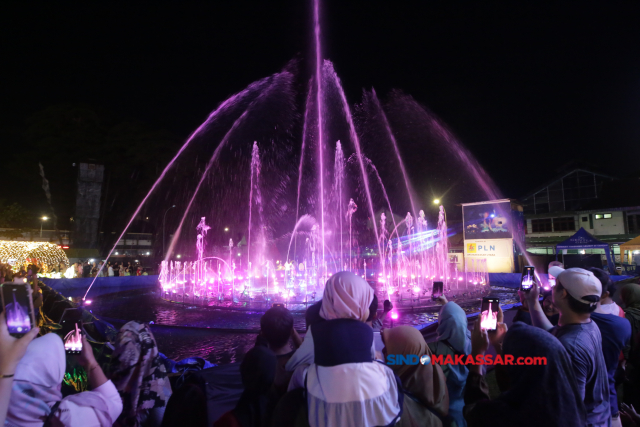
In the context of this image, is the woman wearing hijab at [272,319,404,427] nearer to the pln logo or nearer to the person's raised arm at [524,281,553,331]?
the person's raised arm at [524,281,553,331]

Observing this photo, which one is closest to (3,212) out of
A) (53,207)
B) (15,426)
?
(53,207)

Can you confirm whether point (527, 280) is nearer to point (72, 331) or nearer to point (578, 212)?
point (72, 331)

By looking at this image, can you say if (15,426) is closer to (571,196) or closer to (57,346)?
(57,346)

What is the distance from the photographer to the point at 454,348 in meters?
3.37

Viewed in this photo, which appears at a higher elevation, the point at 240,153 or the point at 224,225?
the point at 240,153

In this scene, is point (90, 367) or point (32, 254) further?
point (32, 254)

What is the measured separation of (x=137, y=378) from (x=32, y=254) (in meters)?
32.4

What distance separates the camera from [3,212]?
3759cm

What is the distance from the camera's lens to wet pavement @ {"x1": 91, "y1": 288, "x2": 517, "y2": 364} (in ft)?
29.4

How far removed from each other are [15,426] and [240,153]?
50.7 m

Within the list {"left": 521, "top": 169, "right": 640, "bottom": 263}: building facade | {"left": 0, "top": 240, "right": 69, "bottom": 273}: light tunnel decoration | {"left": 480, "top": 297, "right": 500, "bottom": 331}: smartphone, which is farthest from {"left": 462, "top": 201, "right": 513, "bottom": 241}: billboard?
{"left": 0, "top": 240, "right": 69, "bottom": 273}: light tunnel decoration

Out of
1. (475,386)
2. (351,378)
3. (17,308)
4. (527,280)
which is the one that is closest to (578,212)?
(527,280)

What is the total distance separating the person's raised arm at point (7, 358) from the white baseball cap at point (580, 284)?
3.52m

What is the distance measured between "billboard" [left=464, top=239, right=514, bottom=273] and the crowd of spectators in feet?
101
